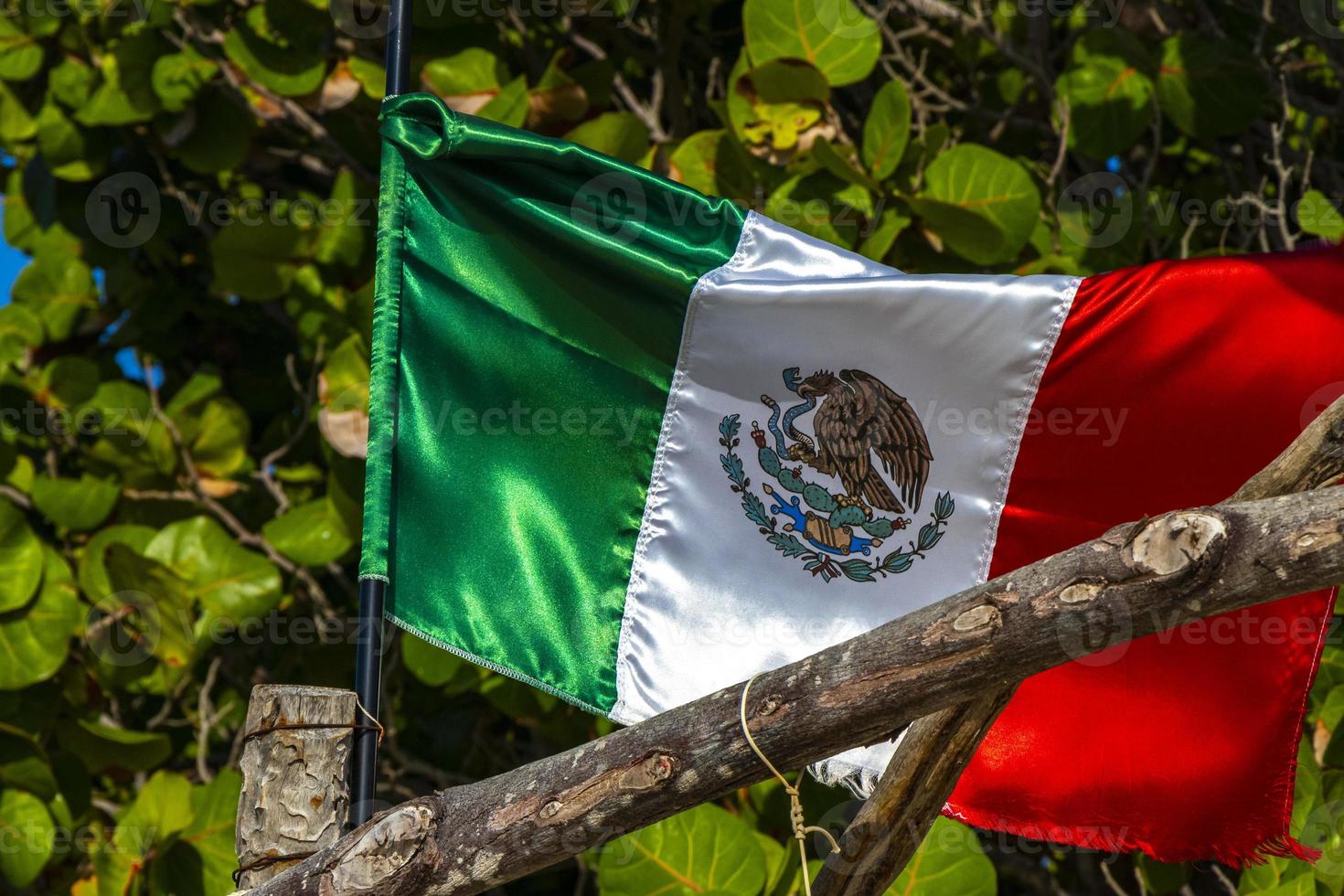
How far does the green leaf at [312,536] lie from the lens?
3.27 meters

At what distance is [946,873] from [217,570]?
1993 mm

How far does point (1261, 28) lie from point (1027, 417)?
1.67m

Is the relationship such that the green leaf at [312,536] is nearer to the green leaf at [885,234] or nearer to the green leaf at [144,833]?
the green leaf at [144,833]

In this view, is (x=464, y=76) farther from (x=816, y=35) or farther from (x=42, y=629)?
(x=42, y=629)

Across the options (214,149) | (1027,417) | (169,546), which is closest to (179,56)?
(214,149)

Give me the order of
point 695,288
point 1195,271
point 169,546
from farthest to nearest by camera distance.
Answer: point 169,546
point 695,288
point 1195,271

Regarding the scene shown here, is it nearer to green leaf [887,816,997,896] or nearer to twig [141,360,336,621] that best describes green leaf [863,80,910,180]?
green leaf [887,816,997,896]

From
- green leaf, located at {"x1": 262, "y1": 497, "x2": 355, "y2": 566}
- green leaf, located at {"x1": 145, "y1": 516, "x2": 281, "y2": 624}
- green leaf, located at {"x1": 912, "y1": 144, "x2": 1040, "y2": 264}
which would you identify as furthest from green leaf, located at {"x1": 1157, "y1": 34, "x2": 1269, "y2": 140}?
green leaf, located at {"x1": 145, "y1": 516, "x2": 281, "y2": 624}

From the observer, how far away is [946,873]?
2473 millimetres

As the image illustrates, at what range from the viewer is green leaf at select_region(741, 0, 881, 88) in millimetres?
2838

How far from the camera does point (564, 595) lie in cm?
204

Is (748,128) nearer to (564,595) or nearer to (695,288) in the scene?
(695,288)

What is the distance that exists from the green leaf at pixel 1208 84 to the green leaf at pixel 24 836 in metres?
3.44

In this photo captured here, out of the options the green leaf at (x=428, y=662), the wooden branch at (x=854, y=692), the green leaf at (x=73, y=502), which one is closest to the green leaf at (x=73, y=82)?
the green leaf at (x=73, y=502)
